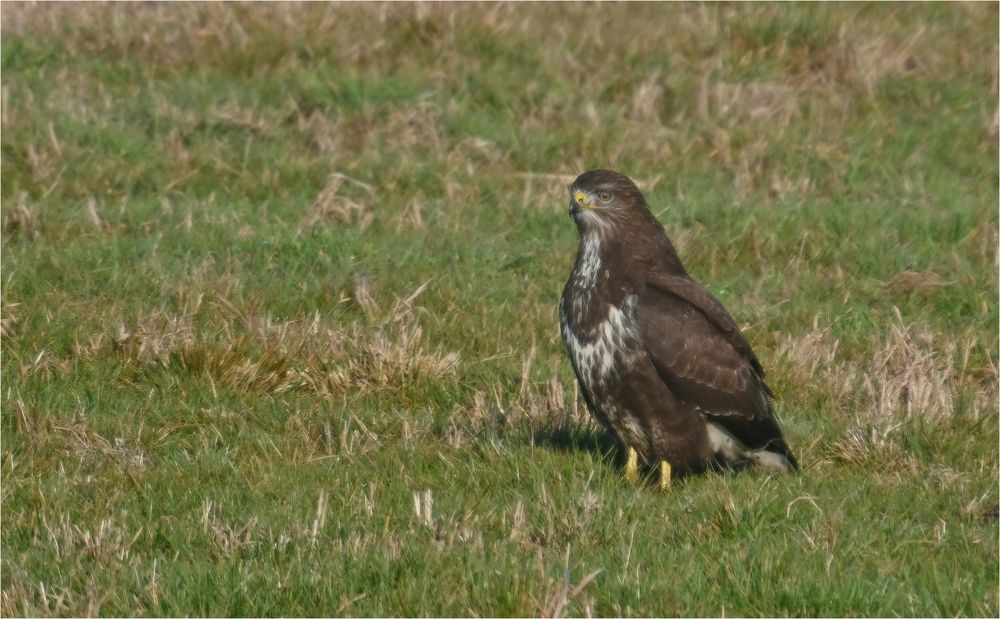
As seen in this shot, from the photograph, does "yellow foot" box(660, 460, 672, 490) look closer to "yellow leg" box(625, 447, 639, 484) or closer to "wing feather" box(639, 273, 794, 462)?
"yellow leg" box(625, 447, 639, 484)

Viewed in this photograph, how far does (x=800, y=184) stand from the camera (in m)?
10.9

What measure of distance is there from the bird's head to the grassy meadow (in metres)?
1.00

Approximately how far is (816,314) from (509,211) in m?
2.35

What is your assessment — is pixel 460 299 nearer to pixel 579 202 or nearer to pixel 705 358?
pixel 579 202

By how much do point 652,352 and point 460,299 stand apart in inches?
94.3

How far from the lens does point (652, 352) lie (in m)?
6.43

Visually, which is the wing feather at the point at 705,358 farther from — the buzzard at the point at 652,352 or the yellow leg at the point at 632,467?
the yellow leg at the point at 632,467

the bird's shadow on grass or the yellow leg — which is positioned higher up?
the yellow leg

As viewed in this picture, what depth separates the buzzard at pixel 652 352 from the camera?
6.45 metres

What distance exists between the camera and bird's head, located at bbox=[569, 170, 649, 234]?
22.0ft

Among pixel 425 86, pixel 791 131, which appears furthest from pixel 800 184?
pixel 425 86

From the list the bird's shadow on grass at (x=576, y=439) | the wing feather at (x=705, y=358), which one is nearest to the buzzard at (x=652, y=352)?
the wing feather at (x=705, y=358)

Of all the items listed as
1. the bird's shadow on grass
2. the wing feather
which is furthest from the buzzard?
the bird's shadow on grass

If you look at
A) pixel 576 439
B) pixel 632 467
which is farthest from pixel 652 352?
pixel 576 439
